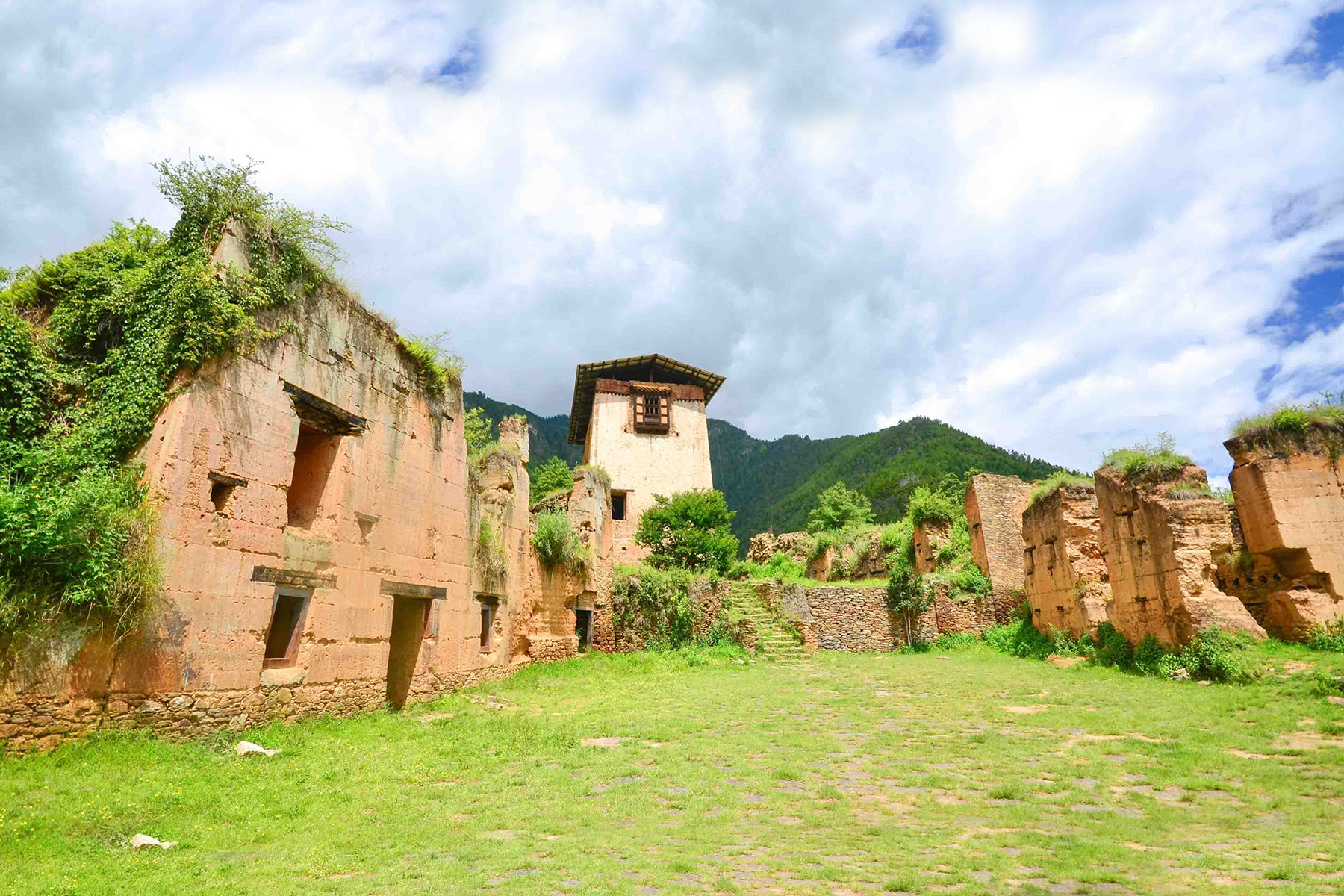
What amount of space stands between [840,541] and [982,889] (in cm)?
2609

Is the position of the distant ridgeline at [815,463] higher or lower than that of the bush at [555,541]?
higher

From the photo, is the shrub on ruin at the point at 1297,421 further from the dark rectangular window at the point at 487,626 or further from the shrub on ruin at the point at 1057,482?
the dark rectangular window at the point at 487,626

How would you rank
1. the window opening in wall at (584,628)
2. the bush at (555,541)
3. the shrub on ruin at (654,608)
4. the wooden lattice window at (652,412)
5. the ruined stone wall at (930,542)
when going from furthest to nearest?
the wooden lattice window at (652,412) < the ruined stone wall at (930,542) < the shrub on ruin at (654,608) < the window opening in wall at (584,628) < the bush at (555,541)

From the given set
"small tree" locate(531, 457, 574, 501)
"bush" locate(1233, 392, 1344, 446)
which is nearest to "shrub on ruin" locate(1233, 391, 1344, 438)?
"bush" locate(1233, 392, 1344, 446)

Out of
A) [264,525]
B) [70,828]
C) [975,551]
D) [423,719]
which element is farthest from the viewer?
[975,551]

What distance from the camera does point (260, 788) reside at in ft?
23.4

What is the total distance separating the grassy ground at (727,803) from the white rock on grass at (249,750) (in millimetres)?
149

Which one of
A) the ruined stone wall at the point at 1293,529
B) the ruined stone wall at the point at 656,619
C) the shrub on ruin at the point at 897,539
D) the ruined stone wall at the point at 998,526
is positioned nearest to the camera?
the ruined stone wall at the point at 1293,529

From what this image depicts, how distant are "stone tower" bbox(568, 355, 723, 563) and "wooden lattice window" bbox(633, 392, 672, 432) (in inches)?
1.5

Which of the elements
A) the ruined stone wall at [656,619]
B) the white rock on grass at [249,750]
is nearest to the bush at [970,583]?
the ruined stone wall at [656,619]

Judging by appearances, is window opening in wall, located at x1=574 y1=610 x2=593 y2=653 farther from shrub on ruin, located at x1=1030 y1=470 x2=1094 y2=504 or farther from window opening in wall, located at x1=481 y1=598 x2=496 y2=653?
shrub on ruin, located at x1=1030 y1=470 x2=1094 y2=504

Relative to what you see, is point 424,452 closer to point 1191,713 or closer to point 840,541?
point 1191,713

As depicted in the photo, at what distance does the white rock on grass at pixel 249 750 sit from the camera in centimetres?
823

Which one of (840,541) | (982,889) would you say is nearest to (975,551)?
(840,541)
